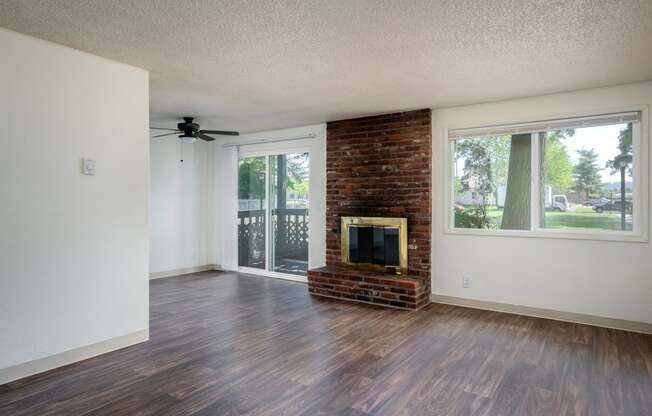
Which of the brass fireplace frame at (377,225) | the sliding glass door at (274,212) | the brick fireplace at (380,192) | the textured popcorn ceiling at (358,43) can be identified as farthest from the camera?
the sliding glass door at (274,212)

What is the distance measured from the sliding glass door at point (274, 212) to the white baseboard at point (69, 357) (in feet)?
9.92

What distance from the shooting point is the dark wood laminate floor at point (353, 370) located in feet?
7.78

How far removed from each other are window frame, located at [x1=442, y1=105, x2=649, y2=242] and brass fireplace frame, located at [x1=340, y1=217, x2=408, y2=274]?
522 millimetres

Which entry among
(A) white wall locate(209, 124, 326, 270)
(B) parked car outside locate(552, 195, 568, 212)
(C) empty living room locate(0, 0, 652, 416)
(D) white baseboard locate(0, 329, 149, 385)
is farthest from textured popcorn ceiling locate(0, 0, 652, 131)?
(D) white baseboard locate(0, 329, 149, 385)

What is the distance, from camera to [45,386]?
2602 mm

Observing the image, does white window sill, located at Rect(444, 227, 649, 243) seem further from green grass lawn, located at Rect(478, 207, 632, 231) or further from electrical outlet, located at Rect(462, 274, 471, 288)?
electrical outlet, located at Rect(462, 274, 471, 288)

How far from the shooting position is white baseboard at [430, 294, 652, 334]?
377 centimetres

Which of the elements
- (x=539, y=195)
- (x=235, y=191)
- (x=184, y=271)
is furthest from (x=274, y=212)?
(x=539, y=195)

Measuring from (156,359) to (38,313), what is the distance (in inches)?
34.0

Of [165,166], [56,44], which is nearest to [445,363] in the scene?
[56,44]

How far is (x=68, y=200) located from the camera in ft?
9.72

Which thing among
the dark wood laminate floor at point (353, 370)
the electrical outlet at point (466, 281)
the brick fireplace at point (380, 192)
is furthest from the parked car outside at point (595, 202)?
the brick fireplace at point (380, 192)

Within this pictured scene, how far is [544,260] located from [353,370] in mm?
2554

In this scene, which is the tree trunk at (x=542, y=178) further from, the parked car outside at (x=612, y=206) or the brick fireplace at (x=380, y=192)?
the brick fireplace at (x=380, y=192)
